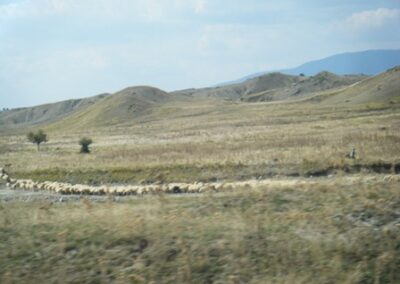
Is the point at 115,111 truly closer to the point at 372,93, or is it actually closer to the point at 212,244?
the point at 372,93

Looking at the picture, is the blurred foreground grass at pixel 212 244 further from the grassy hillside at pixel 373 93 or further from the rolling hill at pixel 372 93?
the rolling hill at pixel 372 93

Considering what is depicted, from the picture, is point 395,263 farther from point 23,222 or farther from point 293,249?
point 23,222

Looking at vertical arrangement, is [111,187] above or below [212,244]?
below

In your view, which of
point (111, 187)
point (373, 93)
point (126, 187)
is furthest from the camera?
point (373, 93)

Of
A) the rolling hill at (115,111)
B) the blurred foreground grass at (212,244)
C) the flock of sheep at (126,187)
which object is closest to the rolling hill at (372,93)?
the rolling hill at (115,111)

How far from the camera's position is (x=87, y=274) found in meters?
7.33

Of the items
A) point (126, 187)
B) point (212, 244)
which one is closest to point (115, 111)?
point (126, 187)

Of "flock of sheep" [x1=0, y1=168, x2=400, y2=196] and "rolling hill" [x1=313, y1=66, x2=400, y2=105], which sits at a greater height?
"rolling hill" [x1=313, y1=66, x2=400, y2=105]

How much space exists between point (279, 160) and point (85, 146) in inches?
1103

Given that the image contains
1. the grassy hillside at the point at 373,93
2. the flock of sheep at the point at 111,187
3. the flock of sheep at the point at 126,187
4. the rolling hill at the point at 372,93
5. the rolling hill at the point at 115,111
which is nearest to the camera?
the flock of sheep at the point at 126,187

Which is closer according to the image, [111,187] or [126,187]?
[126,187]

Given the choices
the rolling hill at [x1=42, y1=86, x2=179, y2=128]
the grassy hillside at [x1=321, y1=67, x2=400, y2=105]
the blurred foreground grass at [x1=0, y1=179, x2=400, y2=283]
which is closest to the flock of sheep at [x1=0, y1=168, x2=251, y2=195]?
the blurred foreground grass at [x1=0, y1=179, x2=400, y2=283]

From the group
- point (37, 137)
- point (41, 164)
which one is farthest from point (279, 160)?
point (37, 137)

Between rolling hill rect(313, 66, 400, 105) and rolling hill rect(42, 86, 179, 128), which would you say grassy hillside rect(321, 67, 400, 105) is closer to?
rolling hill rect(313, 66, 400, 105)
